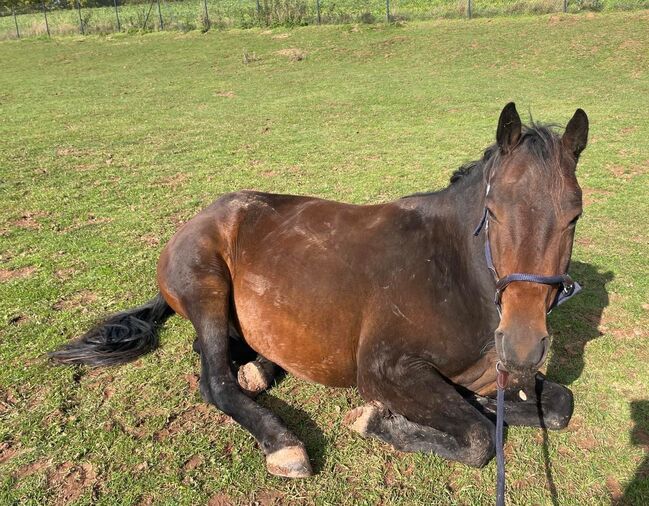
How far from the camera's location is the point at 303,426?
3.25 meters

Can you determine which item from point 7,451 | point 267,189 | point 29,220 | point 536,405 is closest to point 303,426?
point 536,405

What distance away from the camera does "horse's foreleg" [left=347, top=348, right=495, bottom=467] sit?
2785mm

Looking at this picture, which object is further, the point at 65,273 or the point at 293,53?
the point at 293,53

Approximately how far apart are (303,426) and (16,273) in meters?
3.70

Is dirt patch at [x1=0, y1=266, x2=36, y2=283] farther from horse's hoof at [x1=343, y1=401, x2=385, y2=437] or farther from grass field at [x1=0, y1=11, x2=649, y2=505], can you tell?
horse's hoof at [x1=343, y1=401, x2=385, y2=437]

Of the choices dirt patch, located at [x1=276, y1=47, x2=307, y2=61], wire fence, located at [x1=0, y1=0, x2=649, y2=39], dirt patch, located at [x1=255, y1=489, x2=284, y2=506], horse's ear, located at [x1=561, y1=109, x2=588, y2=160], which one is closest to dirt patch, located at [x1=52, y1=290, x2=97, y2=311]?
dirt patch, located at [x1=255, y1=489, x2=284, y2=506]

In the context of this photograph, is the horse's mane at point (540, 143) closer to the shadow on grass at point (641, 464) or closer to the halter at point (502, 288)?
the halter at point (502, 288)

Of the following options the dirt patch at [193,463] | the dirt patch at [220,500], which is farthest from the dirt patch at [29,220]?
the dirt patch at [220,500]

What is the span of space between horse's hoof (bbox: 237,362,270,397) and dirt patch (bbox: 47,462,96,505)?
40.9 inches

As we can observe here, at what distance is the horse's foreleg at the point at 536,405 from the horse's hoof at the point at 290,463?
1152 mm

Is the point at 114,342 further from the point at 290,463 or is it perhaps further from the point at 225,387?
the point at 290,463

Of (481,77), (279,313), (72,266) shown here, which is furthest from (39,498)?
(481,77)

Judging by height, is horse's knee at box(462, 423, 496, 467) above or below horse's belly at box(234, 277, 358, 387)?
below

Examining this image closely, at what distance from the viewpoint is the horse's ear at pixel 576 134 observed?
2398mm
